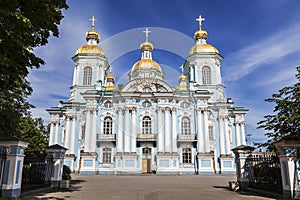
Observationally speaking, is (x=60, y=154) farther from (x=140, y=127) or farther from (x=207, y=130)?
(x=207, y=130)

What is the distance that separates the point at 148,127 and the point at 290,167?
65.0ft

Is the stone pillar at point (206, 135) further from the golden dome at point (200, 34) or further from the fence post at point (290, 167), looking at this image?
the fence post at point (290, 167)

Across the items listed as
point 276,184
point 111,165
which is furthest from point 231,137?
point 276,184

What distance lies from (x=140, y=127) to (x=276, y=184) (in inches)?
751

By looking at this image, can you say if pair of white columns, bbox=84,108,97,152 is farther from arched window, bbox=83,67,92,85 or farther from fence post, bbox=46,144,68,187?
fence post, bbox=46,144,68,187

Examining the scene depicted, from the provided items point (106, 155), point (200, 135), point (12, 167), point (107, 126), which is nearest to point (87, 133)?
point (107, 126)

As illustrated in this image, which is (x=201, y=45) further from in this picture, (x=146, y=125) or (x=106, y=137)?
(x=106, y=137)

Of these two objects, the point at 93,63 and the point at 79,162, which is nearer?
the point at 79,162

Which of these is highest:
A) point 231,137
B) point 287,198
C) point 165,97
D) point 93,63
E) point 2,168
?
point 93,63

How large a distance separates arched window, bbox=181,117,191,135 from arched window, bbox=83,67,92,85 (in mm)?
12289

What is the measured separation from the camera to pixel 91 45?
106ft

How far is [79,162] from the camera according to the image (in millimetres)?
27000

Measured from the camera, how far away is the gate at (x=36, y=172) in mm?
10103

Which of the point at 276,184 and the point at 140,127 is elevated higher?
the point at 140,127
